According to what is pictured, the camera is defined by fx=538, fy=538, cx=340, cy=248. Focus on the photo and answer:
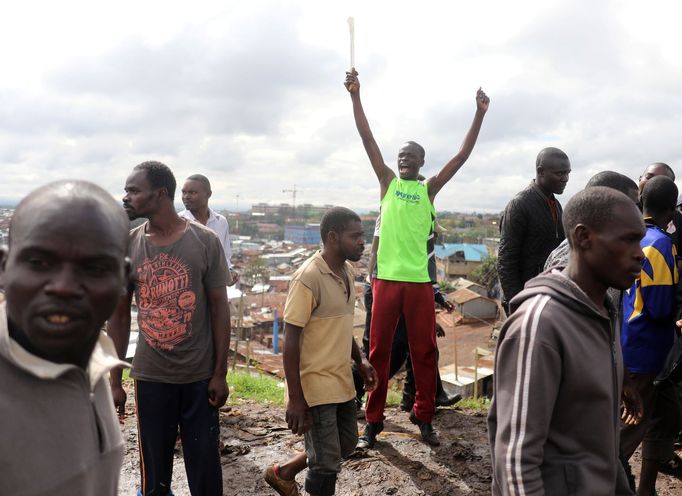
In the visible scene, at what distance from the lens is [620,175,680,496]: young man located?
9.66 feet

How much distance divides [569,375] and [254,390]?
A: 4.68m

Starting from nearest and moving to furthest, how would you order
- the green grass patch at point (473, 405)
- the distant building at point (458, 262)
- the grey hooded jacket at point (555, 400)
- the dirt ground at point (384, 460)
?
1. the grey hooded jacket at point (555, 400)
2. the dirt ground at point (384, 460)
3. the green grass patch at point (473, 405)
4. the distant building at point (458, 262)

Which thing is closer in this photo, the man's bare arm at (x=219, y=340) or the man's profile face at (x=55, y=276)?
the man's profile face at (x=55, y=276)

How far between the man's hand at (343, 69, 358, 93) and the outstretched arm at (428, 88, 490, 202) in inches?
36.6

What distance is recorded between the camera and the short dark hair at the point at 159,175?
2.94 meters

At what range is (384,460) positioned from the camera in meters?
3.91

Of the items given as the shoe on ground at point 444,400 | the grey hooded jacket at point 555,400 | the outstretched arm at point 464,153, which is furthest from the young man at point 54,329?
the shoe on ground at point 444,400

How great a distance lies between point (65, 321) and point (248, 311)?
35176 millimetres

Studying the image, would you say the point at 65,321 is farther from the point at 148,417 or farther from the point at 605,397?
the point at 148,417

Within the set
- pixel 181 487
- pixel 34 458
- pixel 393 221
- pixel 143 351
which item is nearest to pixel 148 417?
pixel 143 351

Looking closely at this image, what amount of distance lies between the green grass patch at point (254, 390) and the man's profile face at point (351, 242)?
8.94 feet

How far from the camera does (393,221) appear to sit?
416 cm

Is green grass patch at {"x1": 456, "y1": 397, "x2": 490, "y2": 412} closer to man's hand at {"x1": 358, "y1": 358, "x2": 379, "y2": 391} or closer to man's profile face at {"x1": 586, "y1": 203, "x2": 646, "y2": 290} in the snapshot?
man's hand at {"x1": 358, "y1": 358, "x2": 379, "y2": 391}

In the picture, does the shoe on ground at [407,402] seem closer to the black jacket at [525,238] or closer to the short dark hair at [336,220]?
the black jacket at [525,238]
